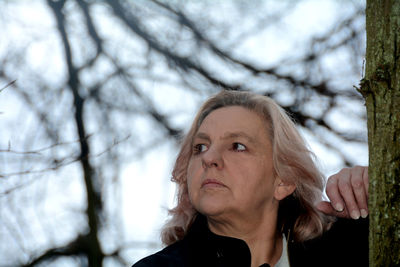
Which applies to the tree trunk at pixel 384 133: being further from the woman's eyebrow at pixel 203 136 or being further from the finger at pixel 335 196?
the woman's eyebrow at pixel 203 136

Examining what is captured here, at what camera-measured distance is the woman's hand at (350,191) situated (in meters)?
1.69

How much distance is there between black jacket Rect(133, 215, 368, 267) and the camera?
1907mm

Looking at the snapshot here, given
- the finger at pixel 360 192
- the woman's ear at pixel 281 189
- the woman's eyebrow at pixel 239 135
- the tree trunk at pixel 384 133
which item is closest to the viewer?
the tree trunk at pixel 384 133

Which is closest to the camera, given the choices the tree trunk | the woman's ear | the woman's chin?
the tree trunk

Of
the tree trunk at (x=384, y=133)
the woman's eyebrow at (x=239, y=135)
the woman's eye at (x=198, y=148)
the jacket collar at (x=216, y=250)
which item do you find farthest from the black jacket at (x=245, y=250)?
the tree trunk at (x=384, y=133)

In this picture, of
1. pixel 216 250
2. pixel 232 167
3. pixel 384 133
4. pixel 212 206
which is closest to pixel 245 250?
pixel 216 250

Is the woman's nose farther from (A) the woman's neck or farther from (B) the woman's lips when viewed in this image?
(A) the woman's neck

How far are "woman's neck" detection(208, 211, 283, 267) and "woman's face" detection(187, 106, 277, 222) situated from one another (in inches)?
2.3

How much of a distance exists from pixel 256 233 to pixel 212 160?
0.41 metres

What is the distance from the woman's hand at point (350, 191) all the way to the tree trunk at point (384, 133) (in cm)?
52

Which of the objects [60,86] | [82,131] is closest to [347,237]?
[82,131]

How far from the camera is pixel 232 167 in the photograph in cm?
192

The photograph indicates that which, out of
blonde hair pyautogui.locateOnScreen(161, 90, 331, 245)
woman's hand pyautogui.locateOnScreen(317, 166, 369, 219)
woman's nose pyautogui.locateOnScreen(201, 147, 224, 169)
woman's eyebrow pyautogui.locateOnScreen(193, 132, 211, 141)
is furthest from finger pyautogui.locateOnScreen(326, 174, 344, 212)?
woman's eyebrow pyautogui.locateOnScreen(193, 132, 211, 141)

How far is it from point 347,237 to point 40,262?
339 cm
